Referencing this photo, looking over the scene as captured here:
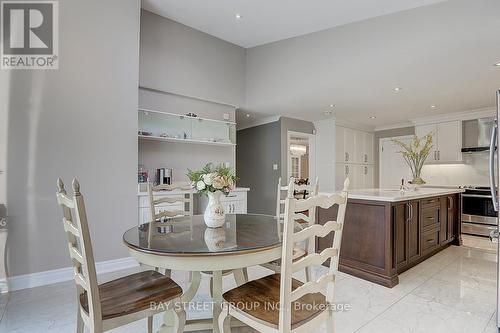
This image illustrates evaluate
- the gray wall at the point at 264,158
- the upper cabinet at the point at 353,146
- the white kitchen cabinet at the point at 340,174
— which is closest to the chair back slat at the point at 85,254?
the gray wall at the point at 264,158

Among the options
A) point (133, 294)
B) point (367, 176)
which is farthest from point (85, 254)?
point (367, 176)

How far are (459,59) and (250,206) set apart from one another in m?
4.80

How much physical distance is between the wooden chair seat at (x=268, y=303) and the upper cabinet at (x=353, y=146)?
5.18 metres

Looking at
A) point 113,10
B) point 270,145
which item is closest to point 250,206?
point 270,145

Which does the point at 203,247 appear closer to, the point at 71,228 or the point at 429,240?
the point at 71,228

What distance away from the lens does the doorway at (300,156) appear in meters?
6.11

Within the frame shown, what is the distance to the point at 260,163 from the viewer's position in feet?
21.1

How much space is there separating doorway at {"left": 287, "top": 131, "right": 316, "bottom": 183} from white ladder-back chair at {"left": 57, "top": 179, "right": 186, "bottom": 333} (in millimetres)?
4651

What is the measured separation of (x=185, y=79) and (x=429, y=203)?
12.7 ft

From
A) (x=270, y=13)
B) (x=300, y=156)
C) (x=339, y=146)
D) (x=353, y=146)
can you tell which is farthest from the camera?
(x=300, y=156)

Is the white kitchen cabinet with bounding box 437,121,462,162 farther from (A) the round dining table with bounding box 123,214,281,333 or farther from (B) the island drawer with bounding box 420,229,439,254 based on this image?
(A) the round dining table with bounding box 123,214,281,333

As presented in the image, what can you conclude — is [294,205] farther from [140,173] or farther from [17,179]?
[140,173]

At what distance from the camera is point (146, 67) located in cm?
387

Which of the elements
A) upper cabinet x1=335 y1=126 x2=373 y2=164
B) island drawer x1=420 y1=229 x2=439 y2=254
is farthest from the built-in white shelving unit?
island drawer x1=420 y1=229 x2=439 y2=254
